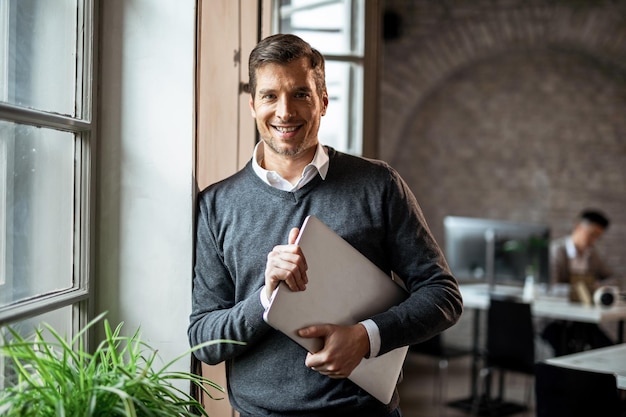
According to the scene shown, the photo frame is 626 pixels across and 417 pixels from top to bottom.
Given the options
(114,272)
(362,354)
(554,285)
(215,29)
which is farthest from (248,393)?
(554,285)

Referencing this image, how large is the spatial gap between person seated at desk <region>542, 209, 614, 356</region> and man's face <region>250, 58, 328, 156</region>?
13.7 feet

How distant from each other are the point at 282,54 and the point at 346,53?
1.55 m

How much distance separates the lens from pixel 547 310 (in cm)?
530

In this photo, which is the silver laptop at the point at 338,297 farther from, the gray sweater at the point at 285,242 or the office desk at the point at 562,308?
the office desk at the point at 562,308

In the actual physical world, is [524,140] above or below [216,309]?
above

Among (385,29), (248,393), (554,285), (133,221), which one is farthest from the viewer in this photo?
(385,29)

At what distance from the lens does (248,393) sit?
5.99 ft

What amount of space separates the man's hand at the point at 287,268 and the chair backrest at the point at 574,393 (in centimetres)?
159

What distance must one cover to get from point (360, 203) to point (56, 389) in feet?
2.64

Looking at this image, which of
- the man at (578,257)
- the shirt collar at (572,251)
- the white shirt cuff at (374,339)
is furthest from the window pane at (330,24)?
the shirt collar at (572,251)

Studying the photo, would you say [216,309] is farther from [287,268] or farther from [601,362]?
[601,362]

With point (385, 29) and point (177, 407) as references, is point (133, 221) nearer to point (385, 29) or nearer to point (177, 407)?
point (177, 407)

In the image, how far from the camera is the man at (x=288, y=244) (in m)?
1.77

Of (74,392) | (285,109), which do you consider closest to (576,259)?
(285,109)
